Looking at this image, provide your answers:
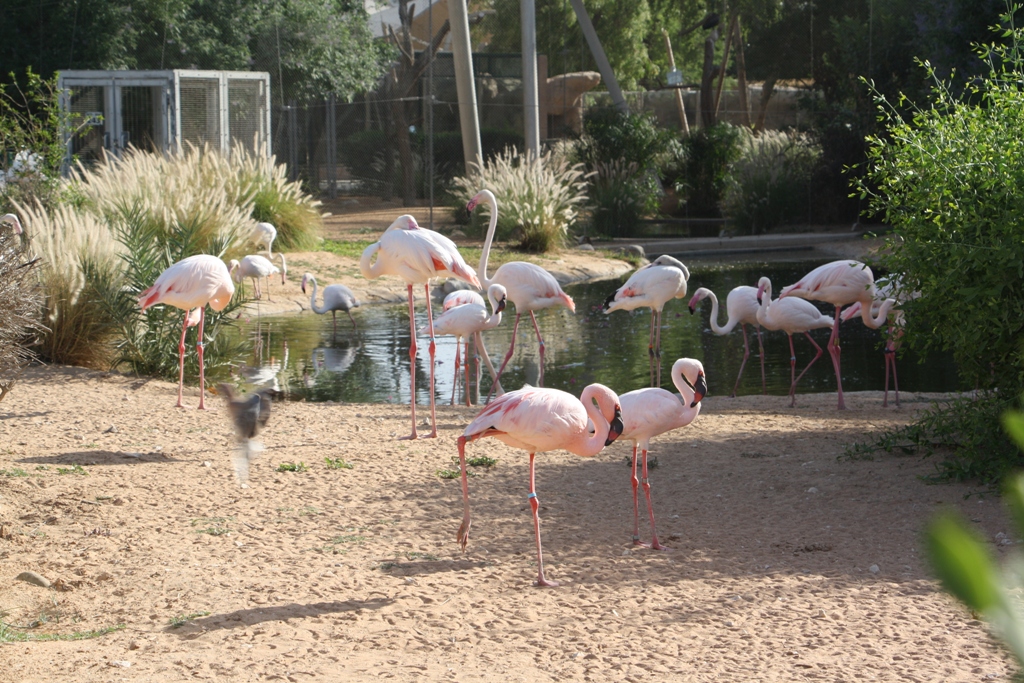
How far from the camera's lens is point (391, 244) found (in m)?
6.41

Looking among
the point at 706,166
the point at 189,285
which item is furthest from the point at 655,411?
the point at 706,166

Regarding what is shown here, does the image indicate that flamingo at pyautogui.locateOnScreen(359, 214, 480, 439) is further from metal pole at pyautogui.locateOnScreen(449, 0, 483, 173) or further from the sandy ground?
metal pole at pyautogui.locateOnScreen(449, 0, 483, 173)

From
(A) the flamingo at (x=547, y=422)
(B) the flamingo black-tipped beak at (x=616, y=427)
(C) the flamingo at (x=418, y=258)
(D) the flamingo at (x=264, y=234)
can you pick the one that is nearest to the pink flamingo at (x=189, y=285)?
(C) the flamingo at (x=418, y=258)

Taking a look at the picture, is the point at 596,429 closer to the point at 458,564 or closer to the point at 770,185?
the point at 458,564

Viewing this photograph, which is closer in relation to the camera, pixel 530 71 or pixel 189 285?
pixel 189 285

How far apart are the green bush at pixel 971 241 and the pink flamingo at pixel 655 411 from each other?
1.44 m

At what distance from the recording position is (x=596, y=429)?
13.7ft

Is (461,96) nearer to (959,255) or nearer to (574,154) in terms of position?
(574,154)

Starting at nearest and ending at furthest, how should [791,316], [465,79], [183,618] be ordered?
[183,618], [791,316], [465,79]

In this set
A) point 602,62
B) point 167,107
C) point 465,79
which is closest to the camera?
point 167,107

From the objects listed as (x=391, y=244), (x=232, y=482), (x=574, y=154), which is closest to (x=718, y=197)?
(x=574, y=154)

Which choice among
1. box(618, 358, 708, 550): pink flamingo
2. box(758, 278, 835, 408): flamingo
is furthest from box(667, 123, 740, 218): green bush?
box(618, 358, 708, 550): pink flamingo

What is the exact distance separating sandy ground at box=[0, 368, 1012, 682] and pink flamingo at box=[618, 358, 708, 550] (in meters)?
0.22

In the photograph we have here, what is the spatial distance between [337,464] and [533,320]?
289 centimetres
